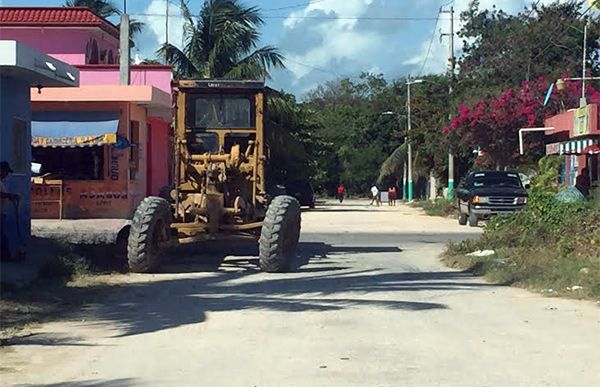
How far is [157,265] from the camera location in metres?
16.0

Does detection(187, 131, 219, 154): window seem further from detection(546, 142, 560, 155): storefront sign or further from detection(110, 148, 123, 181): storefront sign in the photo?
detection(546, 142, 560, 155): storefront sign

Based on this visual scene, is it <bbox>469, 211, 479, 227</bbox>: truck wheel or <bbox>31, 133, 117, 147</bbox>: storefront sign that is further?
<bbox>469, 211, 479, 227</bbox>: truck wheel

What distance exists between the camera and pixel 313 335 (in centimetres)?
1000

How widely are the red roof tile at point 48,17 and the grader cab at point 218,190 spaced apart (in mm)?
16461

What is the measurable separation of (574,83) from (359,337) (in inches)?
1442

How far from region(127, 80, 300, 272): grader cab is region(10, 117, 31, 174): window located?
2.48m

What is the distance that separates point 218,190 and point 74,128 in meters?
5.64

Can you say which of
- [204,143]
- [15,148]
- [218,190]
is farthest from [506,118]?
[15,148]

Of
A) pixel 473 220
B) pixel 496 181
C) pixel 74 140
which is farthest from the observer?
pixel 496 181

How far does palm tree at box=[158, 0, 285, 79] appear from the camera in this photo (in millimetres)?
39688

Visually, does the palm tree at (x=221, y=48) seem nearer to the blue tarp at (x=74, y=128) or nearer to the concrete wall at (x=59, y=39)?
the concrete wall at (x=59, y=39)

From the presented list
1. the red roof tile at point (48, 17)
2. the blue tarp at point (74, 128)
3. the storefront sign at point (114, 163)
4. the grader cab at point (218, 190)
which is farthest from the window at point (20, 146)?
the red roof tile at point (48, 17)

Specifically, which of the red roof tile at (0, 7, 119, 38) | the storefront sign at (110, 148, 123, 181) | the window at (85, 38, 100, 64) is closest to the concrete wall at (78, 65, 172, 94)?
the window at (85, 38, 100, 64)

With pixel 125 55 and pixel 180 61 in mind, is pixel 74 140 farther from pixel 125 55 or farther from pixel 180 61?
pixel 180 61
